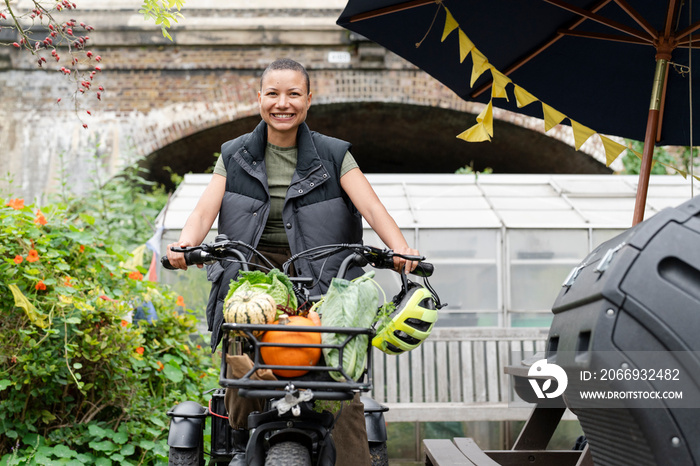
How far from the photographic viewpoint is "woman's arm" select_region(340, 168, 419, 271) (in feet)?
8.64

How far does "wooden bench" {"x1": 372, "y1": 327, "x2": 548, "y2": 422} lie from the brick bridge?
276 inches

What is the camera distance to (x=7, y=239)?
3.88 meters

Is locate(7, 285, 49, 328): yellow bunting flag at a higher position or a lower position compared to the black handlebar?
lower

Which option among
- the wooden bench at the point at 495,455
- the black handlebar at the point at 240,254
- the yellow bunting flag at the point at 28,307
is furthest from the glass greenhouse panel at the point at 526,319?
the black handlebar at the point at 240,254

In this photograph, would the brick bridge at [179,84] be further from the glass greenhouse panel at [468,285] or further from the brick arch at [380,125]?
the glass greenhouse panel at [468,285]

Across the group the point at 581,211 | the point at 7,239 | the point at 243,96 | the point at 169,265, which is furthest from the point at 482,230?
the point at 169,265

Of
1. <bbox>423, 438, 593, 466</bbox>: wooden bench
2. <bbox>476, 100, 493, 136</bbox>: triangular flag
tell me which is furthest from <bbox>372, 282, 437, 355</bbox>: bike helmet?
<bbox>476, 100, 493, 136</bbox>: triangular flag

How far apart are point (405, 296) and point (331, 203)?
72 cm

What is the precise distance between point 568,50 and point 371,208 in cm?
211

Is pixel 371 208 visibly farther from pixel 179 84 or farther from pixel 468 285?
pixel 179 84

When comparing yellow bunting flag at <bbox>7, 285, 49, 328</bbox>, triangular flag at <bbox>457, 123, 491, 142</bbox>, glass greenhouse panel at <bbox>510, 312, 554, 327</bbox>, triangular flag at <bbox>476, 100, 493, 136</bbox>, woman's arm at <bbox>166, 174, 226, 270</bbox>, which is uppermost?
triangular flag at <bbox>476, 100, 493, 136</bbox>

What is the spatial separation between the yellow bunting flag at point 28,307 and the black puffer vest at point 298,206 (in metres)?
1.40

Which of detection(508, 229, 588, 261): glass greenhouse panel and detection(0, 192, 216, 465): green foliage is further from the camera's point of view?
detection(508, 229, 588, 261): glass greenhouse panel

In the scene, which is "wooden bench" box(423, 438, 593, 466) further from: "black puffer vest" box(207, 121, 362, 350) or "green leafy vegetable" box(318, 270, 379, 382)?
"green leafy vegetable" box(318, 270, 379, 382)
